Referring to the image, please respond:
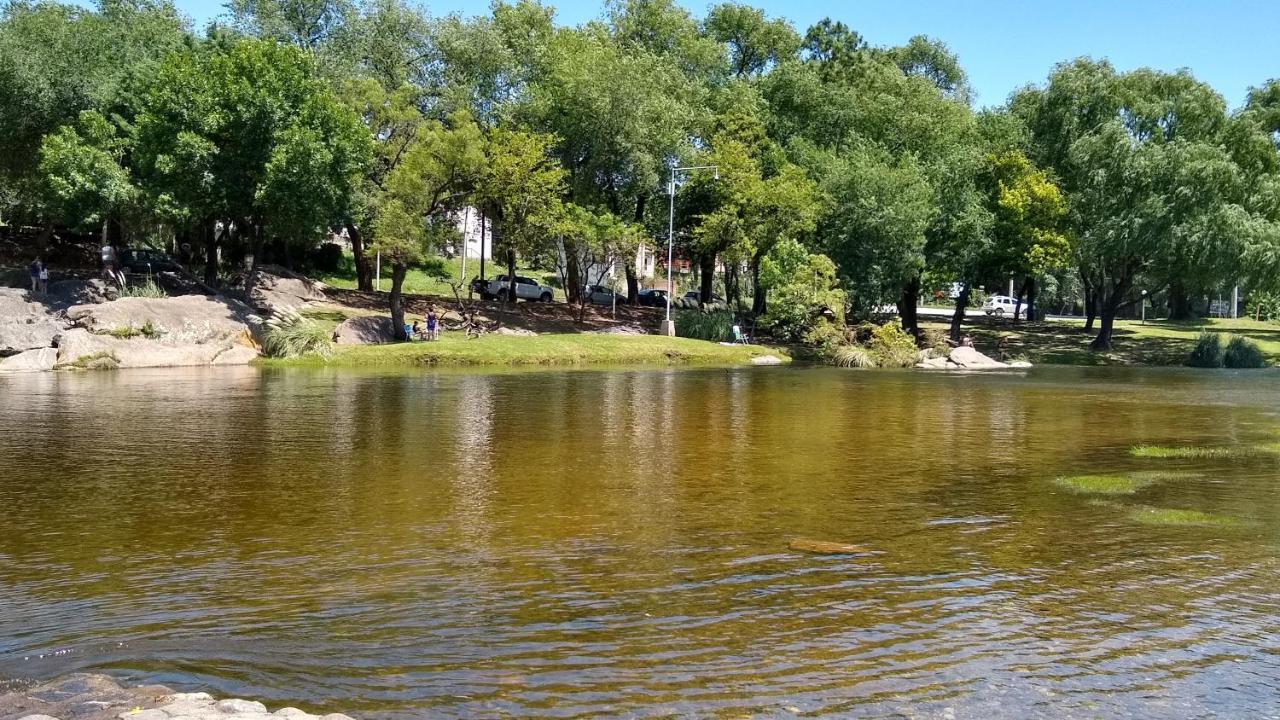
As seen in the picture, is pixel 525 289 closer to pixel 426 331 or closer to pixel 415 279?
pixel 415 279

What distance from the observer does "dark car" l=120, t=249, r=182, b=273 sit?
48.2 m

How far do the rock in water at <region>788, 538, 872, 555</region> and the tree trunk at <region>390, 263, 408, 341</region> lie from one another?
3361 centimetres

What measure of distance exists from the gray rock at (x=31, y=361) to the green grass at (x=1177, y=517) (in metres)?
32.7

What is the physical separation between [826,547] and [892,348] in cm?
3544

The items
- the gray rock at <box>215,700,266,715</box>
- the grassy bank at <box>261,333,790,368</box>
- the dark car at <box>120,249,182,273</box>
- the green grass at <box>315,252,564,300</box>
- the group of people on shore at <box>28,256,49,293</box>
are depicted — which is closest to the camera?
the gray rock at <box>215,700,266,715</box>

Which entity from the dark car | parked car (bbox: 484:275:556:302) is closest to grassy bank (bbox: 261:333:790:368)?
parked car (bbox: 484:275:556:302)

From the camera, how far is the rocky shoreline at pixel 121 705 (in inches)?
203

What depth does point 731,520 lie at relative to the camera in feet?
35.4

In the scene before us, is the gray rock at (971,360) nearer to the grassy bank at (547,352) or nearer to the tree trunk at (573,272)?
the grassy bank at (547,352)

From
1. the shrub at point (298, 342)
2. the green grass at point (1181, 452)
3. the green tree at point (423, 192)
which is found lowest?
the green grass at point (1181, 452)

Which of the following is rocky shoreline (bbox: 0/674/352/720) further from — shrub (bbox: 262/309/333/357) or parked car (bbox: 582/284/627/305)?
parked car (bbox: 582/284/627/305)

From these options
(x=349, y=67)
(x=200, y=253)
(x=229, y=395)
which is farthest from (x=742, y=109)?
(x=229, y=395)

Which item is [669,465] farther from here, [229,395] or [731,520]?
[229,395]

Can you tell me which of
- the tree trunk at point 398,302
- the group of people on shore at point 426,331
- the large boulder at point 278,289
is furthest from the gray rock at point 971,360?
the large boulder at point 278,289
